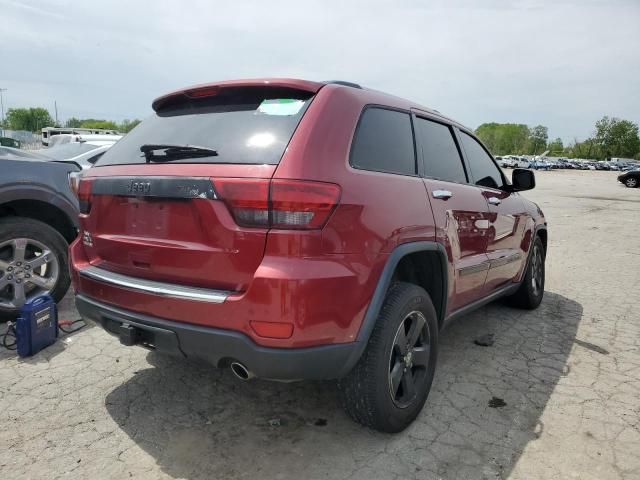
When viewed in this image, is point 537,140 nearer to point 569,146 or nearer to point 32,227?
point 569,146

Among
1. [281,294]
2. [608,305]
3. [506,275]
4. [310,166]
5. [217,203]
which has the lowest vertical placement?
[608,305]

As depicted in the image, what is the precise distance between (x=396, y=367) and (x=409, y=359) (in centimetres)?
12

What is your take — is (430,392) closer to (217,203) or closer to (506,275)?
(506,275)

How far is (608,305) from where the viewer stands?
17.0ft

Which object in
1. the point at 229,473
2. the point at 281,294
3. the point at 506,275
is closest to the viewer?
the point at 281,294

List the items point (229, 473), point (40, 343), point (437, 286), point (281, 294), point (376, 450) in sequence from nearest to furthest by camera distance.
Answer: point (281, 294)
point (229, 473)
point (376, 450)
point (437, 286)
point (40, 343)

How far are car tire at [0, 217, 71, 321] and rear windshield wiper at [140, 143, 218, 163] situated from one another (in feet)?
7.03

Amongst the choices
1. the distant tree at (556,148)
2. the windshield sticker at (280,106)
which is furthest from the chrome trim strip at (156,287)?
the distant tree at (556,148)

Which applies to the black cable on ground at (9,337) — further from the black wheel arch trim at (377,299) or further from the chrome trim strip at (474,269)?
the chrome trim strip at (474,269)

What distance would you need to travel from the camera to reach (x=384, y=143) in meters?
2.70

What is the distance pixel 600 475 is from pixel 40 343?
365 centimetres

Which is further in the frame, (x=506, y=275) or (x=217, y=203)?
(x=506, y=275)

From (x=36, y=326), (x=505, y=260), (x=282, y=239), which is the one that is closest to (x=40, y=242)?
(x=36, y=326)

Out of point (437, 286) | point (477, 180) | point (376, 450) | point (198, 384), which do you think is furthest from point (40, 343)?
point (477, 180)
